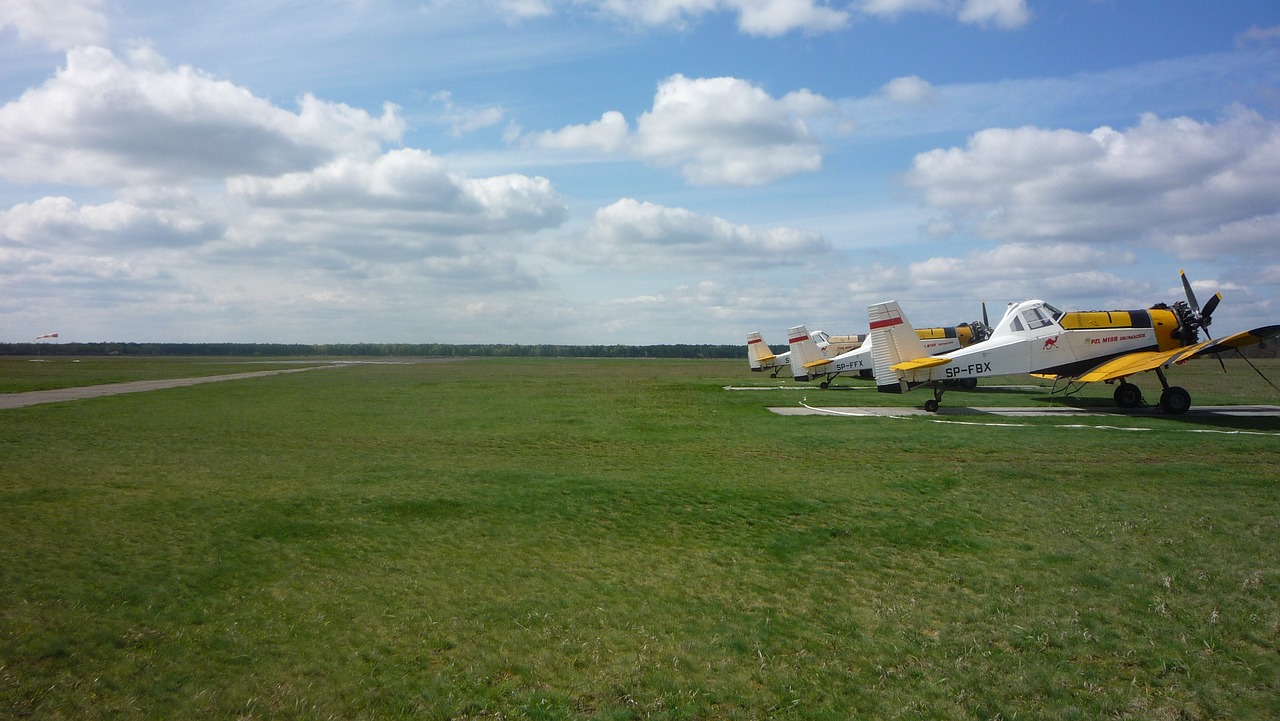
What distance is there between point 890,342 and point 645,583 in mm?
19443

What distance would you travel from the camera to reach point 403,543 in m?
8.35

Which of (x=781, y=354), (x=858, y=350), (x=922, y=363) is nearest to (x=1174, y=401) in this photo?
(x=922, y=363)

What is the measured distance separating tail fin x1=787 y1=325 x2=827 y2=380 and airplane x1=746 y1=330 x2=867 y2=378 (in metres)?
1.40

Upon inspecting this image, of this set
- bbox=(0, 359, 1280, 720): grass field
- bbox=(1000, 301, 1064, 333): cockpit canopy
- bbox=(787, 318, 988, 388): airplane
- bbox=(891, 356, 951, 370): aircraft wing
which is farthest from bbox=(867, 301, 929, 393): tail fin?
bbox=(0, 359, 1280, 720): grass field

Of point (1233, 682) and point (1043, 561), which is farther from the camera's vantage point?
point (1043, 561)

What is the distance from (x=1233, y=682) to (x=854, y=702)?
2.67 meters

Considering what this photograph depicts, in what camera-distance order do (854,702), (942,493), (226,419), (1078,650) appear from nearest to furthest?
1. (854,702)
2. (1078,650)
3. (942,493)
4. (226,419)

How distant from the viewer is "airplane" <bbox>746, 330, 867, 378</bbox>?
131 feet

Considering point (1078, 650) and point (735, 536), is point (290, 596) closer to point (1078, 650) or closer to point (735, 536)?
point (735, 536)

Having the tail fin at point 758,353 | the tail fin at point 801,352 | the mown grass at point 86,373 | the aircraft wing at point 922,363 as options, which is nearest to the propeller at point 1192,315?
the aircraft wing at point 922,363

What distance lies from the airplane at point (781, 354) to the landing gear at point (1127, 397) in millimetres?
16513

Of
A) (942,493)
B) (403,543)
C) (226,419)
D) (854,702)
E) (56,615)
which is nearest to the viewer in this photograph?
(854,702)

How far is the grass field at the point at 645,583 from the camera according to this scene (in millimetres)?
4832

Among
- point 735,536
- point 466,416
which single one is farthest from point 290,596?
point 466,416
